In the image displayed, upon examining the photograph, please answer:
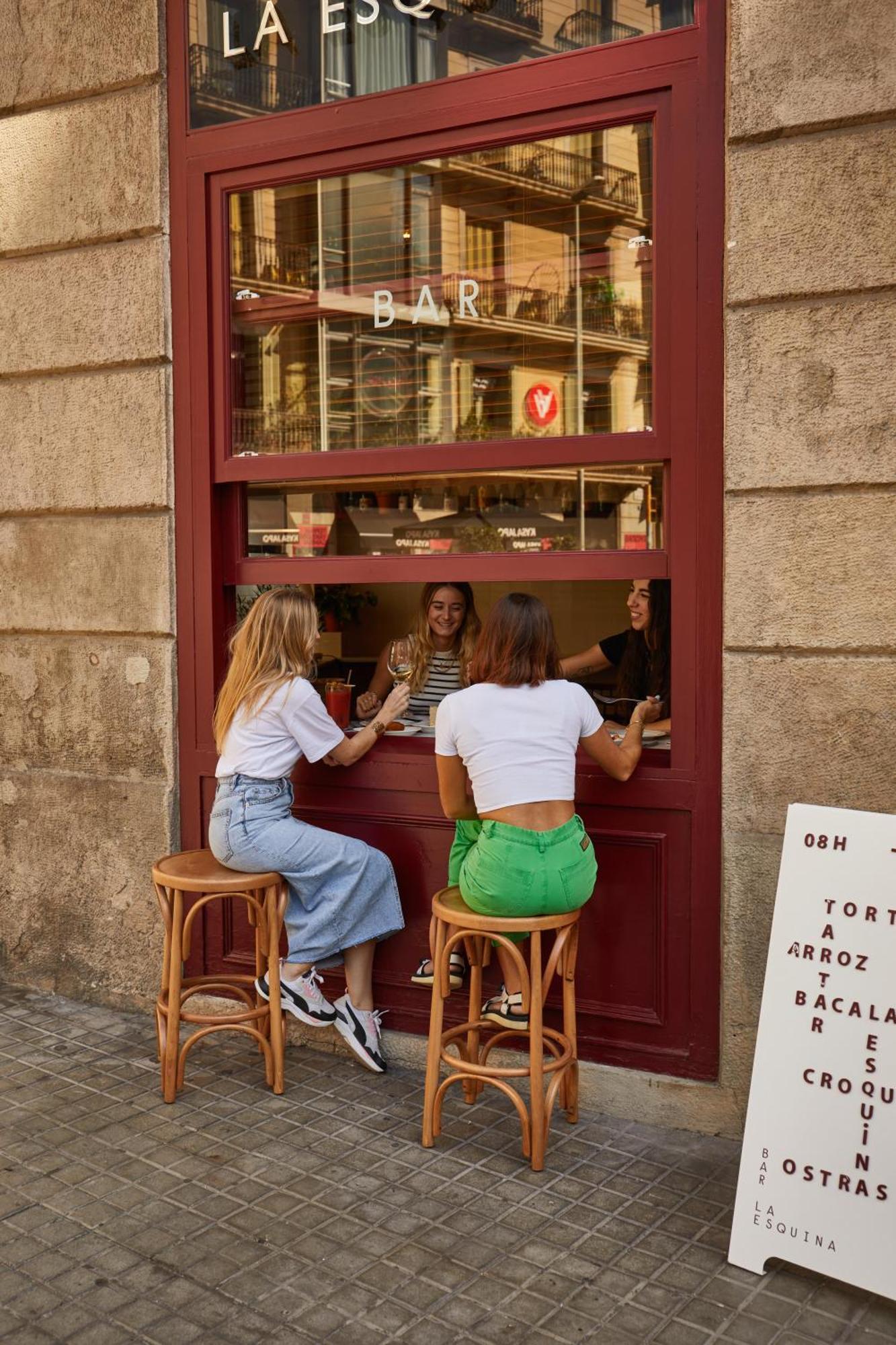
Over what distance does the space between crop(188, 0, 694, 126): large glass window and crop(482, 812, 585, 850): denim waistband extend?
2.60 meters

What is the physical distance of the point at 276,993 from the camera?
433 cm

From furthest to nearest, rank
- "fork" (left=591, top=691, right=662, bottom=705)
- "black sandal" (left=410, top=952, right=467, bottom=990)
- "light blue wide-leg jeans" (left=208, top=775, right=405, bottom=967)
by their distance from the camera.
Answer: "fork" (left=591, top=691, right=662, bottom=705) → "black sandal" (left=410, top=952, right=467, bottom=990) → "light blue wide-leg jeans" (left=208, top=775, right=405, bottom=967)

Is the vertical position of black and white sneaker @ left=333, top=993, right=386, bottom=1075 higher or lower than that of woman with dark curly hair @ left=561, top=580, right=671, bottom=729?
lower

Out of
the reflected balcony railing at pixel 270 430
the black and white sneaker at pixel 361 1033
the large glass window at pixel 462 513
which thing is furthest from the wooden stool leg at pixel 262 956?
the reflected balcony railing at pixel 270 430

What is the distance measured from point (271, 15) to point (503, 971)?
149 inches

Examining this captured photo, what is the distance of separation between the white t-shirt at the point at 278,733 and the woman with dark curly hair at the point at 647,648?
1.17 m

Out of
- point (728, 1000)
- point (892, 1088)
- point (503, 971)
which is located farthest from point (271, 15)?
point (892, 1088)

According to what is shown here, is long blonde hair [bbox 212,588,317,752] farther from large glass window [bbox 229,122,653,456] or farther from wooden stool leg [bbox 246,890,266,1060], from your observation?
large glass window [bbox 229,122,653,456]

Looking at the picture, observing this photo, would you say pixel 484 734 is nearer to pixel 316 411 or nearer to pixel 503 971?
pixel 503 971

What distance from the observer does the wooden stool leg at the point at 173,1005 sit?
13.9 feet

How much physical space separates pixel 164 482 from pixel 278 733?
127 centimetres

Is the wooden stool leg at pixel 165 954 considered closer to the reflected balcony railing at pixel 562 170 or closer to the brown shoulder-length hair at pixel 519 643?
the brown shoulder-length hair at pixel 519 643

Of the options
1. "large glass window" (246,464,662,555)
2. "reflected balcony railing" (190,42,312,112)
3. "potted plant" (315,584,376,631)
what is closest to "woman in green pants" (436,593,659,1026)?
"large glass window" (246,464,662,555)

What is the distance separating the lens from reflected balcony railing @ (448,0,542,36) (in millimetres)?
4305
